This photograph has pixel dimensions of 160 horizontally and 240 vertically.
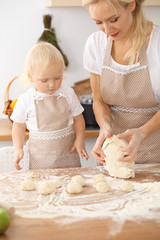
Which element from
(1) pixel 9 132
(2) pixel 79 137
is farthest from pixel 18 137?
(1) pixel 9 132

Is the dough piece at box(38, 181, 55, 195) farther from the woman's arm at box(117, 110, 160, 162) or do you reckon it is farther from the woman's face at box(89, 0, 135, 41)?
the woman's face at box(89, 0, 135, 41)

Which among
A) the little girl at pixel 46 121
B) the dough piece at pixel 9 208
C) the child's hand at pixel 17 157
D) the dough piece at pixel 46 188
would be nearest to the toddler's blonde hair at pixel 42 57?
the little girl at pixel 46 121

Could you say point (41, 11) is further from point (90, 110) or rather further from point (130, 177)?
point (130, 177)

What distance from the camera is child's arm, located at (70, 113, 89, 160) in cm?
184

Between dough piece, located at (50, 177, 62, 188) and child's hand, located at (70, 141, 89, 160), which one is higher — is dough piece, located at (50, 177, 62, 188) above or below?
above

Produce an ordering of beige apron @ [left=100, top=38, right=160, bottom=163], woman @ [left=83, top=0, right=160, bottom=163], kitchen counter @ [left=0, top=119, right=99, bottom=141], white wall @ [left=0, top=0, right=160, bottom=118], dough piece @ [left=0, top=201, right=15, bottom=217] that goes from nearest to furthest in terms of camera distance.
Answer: dough piece @ [left=0, top=201, right=15, bottom=217], woman @ [left=83, top=0, right=160, bottom=163], beige apron @ [left=100, top=38, right=160, bottom=163], kitchen counter @ [left=0, top=119, right=99, bottom=141], white wall @ [left=0, top=0, right=160, bottom=118]

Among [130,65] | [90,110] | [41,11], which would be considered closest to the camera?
[130,65]

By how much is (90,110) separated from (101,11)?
1.15 meters

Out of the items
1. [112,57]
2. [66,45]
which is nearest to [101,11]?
[112,57]

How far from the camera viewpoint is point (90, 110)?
2561mm

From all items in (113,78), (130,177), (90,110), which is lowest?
(90,110)

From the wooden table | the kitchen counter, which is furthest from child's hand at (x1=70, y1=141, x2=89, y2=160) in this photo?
the kitchen counter

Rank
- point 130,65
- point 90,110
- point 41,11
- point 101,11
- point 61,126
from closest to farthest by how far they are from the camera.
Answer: point 101,11 < point 130,65 < point 61,126 < point 90,110 < point 41,11

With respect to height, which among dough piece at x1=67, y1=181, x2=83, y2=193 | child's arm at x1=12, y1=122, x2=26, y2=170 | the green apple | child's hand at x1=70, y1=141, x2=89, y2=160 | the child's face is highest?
the child's face
